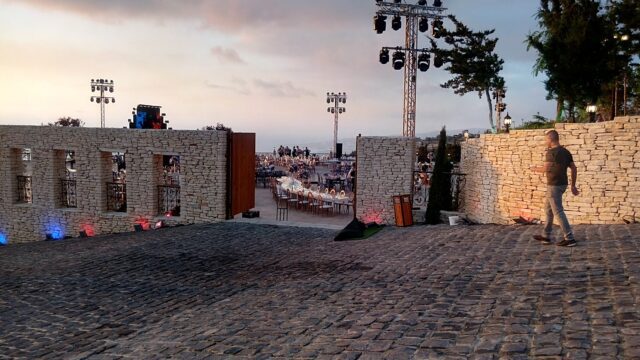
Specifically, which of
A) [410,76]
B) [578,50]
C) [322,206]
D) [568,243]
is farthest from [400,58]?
[568,243]

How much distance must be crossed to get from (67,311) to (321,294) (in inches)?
148

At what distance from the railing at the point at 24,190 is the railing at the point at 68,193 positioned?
73.0 inches

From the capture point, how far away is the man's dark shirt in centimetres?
745

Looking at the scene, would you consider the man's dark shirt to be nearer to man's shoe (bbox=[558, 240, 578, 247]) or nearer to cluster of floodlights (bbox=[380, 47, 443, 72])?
man's shoe (bbox=[558, 240, 578, 247])

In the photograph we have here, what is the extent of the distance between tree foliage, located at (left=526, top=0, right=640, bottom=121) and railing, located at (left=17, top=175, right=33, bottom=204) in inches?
908

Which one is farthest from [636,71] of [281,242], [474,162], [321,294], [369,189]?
[321,294]

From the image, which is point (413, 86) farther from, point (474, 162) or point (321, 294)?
point (321, 294)

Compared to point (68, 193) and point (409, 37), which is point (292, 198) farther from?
point (409, 37)

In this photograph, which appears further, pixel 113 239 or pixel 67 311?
pixel 113 239

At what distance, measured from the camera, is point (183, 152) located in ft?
48.7

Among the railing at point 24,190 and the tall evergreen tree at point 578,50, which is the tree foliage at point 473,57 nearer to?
the tall evergreen tree at point 578,50

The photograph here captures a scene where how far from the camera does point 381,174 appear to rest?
14.0 metres

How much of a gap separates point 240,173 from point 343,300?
9.89 m

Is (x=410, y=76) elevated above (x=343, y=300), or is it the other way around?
(x=410, y=76)
